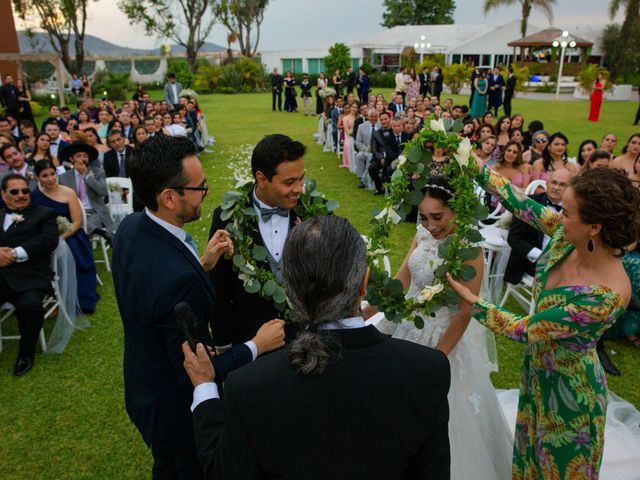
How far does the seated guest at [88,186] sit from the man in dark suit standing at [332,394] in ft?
21.3

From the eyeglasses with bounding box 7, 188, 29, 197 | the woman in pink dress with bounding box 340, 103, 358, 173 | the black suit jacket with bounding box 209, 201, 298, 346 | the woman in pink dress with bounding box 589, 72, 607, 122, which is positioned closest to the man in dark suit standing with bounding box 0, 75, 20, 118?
the woman in pink dress with bounding box 340, 103, 358, 173

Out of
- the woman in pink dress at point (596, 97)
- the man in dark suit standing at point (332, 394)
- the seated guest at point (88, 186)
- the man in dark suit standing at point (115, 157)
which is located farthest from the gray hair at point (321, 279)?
the woman in pink dress at point (596, 97)

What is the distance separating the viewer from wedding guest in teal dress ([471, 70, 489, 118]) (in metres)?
21.0

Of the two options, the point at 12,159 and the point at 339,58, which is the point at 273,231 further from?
the point at 339,58

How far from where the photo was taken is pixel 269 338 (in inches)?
→ 89.2

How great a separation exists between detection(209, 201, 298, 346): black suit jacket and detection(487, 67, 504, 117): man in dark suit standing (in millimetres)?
21267

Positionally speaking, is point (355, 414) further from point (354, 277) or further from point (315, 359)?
point (354, 277)

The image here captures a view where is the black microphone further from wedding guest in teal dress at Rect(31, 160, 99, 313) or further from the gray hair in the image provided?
wedding guest in teal dress at Rect(31, 160, 99, 313)

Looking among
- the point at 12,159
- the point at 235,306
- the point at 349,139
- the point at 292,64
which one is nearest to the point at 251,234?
the point at 235,306

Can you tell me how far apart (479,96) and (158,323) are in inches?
876

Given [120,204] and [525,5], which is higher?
[525,5]

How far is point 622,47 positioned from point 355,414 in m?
43.4

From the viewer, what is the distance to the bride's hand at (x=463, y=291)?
9.02ft

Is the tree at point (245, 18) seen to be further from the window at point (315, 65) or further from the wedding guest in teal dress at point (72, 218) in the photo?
the wedding guest in teal dress at point (72, 218)
